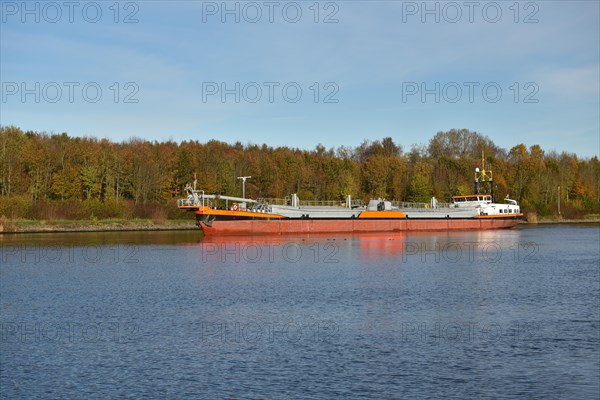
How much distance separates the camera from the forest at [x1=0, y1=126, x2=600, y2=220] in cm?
9488

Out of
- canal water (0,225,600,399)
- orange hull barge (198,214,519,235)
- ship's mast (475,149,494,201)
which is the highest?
ship's mast (475,149,494,201)

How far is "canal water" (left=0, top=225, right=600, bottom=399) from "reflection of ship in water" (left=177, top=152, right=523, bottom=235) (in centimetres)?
3278

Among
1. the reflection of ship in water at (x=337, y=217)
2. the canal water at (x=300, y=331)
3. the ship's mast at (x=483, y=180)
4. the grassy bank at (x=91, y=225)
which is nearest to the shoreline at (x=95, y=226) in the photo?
the grassy bank at (x=91, y=225)

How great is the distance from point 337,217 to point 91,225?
1395 inches

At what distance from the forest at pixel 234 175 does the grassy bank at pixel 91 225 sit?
166cm

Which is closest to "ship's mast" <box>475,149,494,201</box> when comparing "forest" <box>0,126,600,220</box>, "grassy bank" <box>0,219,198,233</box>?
"forest" <box>0,126,600,220</box>

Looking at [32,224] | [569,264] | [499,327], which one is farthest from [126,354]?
[32,224]

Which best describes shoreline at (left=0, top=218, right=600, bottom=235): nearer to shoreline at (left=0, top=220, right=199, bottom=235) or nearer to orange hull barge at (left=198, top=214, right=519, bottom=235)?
shoreline at (left=0, top=220, right=199, bottom=235)

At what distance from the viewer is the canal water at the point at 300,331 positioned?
15.9 meters

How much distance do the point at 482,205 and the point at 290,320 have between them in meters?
76.8

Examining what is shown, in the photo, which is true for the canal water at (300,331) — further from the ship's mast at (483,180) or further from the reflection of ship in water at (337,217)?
the ship's mast at (483,180)

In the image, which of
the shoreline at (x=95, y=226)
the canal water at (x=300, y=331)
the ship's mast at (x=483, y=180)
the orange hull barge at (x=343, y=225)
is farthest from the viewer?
the ship's mast at (x=483, y=180)

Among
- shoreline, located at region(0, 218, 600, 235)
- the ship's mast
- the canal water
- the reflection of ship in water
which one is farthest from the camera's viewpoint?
the ship's mast

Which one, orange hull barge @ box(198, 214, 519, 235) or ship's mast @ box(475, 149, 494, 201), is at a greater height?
ship's mast @ box(475, 149, 494, 201)
